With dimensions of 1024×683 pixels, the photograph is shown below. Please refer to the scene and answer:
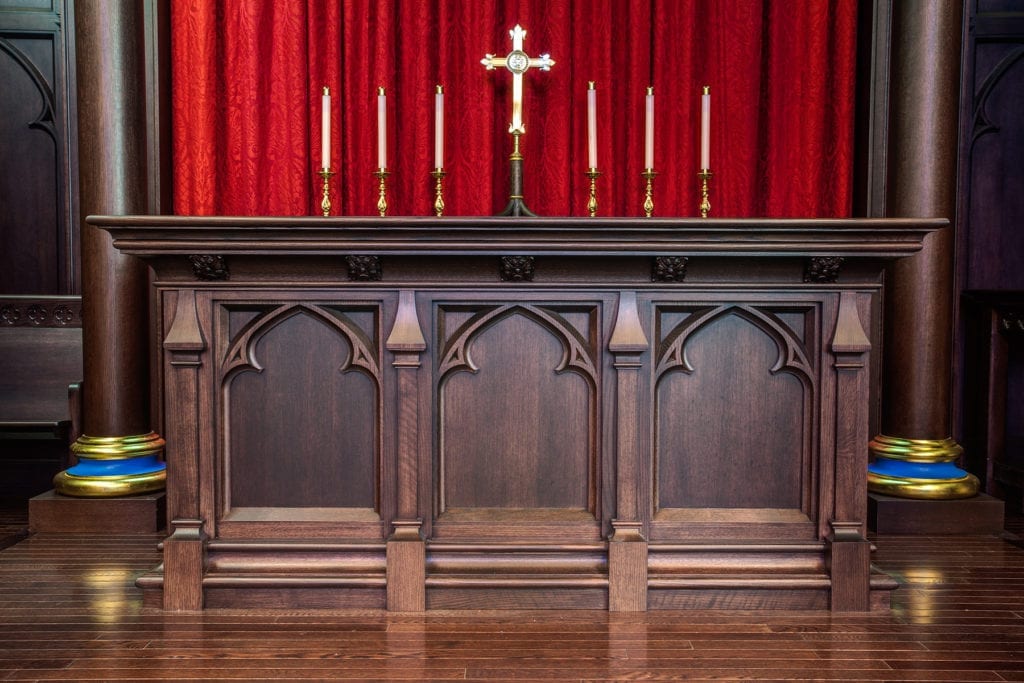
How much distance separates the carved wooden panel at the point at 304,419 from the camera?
2.83 meters

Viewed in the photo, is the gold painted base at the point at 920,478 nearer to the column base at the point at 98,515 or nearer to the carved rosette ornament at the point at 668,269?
the carved rosette ornament at the point at 668,269

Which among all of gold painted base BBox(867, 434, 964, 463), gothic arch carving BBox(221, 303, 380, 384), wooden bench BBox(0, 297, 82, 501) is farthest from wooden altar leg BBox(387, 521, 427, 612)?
wooden bench BBox(0, 297, 82, 501)

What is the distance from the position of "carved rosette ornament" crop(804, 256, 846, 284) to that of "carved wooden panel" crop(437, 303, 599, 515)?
73 centimetres

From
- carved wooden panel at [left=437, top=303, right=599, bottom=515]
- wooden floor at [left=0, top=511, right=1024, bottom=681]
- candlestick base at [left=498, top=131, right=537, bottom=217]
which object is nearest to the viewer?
wooden floor at [left=0, top=511, right=1024, bottom=681]

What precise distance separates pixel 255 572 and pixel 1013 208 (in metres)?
4.53

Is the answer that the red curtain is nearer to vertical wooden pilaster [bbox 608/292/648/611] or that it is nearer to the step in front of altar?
vertical wooden pilaster [bbox 608/292/648/611]

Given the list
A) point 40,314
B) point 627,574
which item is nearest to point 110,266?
point 40,314

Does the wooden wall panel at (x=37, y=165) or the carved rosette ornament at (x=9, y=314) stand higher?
the wooden wall panel at (x=37, y=165)

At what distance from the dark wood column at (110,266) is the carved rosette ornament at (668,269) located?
8.36 ft

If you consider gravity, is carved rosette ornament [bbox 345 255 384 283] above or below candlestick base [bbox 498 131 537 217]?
below

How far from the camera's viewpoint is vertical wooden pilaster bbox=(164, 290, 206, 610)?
276cm

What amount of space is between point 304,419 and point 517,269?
34.9 inches

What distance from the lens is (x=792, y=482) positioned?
284cm

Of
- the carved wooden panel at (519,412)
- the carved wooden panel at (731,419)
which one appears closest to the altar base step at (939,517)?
the carved wooden panel at (731,419)
